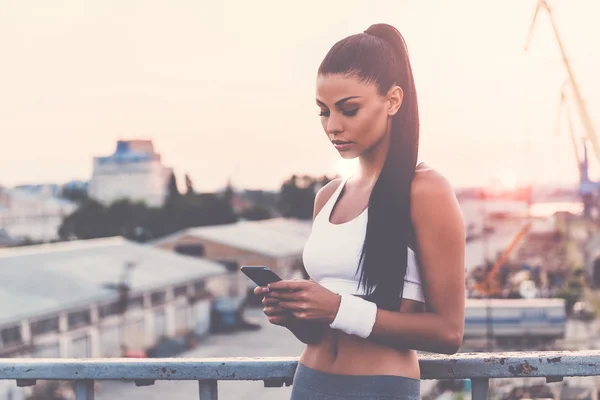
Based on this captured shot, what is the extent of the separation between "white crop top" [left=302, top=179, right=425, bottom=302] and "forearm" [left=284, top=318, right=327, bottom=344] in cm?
10

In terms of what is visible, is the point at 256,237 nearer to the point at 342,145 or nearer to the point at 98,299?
the point at 98,299

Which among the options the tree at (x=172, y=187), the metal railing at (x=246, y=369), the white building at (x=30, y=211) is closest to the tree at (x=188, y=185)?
the tree at (x=172, y=187)

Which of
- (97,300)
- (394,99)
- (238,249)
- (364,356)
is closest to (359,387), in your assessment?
(364,356)

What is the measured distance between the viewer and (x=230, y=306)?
2766 centimetres

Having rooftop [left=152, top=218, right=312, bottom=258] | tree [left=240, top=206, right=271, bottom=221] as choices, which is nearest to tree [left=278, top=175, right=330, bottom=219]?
tree [left=240, top=206, right=271, bottom=221]

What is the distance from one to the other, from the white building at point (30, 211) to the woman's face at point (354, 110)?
240 ft

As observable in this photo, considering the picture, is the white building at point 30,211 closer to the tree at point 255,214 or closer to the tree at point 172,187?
the tree at point 172,187

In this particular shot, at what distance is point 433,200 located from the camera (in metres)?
1.43

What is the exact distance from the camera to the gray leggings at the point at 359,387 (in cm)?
146

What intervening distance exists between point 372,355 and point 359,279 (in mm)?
168

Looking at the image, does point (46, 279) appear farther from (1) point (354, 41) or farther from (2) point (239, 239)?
(1) point (354, 41)

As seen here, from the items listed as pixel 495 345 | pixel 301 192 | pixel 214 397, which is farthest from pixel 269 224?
pixel 214 397

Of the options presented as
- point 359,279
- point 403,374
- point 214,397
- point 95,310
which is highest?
point 359,279

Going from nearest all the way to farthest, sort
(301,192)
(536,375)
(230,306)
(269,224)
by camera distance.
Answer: (536,375)
(230,306)
(269,224)
(301,192)
